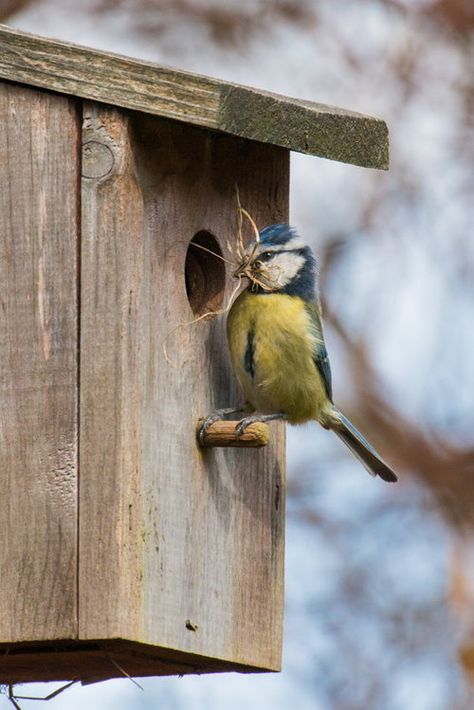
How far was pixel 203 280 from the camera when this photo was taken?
4.23 meters

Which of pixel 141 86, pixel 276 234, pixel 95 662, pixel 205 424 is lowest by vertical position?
pixel 95 662

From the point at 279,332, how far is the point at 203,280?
0.25 metres

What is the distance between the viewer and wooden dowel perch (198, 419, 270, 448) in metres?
3.77

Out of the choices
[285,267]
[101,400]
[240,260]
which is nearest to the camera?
[101,400]

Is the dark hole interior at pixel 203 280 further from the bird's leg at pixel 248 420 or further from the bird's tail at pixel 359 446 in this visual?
the bird's tail at pixel 359 446

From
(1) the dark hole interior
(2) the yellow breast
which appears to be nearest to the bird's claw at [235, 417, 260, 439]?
(2) the yellow breast

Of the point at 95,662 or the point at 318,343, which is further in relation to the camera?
the point at 318,343

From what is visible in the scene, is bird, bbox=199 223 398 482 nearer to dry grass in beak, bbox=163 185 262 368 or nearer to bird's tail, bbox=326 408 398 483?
dry grass in beak, bbox=163 185 262 368

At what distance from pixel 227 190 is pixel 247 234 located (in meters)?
0.16

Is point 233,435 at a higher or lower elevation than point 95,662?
higher

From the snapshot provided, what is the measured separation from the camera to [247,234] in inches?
168

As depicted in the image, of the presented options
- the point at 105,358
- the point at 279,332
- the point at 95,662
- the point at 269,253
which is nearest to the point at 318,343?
the point at 279,332

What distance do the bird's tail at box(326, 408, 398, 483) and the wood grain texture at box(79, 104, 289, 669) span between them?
1.25 ft

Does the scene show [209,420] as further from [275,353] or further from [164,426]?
[275,353]
